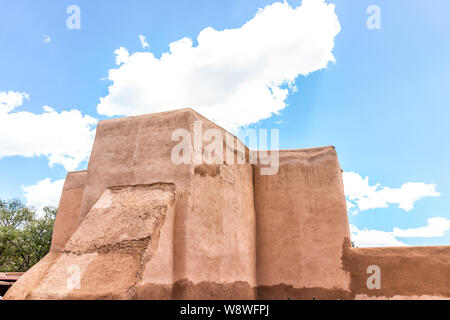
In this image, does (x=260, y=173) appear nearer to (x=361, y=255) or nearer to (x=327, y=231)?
(x=327, y=231)

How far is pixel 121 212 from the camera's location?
5.56 metres

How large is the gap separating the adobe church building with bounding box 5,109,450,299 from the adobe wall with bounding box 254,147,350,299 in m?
0.02

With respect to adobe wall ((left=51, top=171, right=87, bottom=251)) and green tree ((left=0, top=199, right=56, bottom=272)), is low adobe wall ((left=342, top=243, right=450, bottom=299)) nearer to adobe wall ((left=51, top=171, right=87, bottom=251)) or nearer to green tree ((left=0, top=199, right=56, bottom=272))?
adobe wall ((left=51, top=171, right=87, bottom=251))

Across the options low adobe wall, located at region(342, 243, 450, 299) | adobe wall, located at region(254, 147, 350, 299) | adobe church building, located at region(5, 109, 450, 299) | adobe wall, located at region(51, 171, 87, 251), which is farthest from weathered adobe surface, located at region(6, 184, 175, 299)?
low adobe wall, located at region(342, 243, 450, 299)

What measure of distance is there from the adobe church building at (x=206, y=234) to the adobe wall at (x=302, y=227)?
0.07 feet

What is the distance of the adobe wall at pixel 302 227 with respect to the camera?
7324mm

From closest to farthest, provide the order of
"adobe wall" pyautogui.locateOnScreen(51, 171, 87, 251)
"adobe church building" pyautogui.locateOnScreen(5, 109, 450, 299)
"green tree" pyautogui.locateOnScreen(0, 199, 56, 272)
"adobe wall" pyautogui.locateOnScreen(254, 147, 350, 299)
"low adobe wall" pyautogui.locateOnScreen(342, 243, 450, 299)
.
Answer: "adobe church building" pyautogui.locateOnScreen(5, 109, 450, 299) < "low adobe wall" pyautogui.locateOnScreen(342, 243, 450, 299) < "adobe wall" pyautogui.locateOnScreen(254, 147, 350, 299) < "adobe wall" pyautogui.locateOnScreen(51, 171, 87, 251) < "green tree" pyautogui.locateOnScreen(0, 199, 56, 272)

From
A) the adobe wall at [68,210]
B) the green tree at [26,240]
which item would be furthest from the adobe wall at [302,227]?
the green tree at [26,240]

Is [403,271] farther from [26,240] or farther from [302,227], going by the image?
[26,240]

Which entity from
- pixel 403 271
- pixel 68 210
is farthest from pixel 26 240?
pixel 403 271

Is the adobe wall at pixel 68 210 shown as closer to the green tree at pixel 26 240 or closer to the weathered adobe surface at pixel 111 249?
the weathered adobe surface at pixel 111 249

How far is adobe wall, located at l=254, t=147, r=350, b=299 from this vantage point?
24.0ft

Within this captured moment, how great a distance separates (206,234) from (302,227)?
2.48 meters
